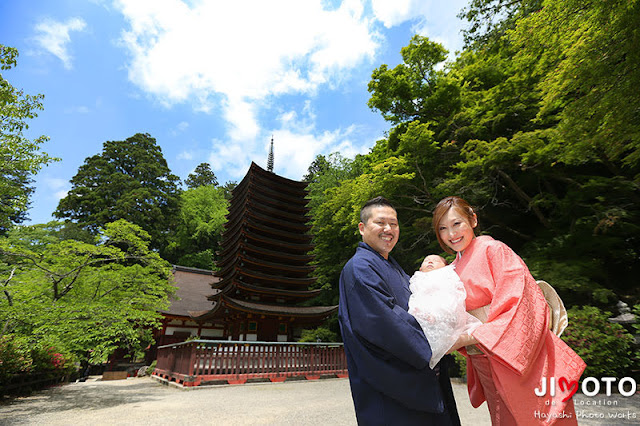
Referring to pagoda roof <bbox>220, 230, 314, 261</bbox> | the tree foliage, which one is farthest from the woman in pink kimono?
pagoda roof <bbox>220, 230, 314, 261</bbox>

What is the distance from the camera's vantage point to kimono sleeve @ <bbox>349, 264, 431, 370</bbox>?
1.28m

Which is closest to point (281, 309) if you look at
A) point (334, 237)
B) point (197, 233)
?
point (334, 237)

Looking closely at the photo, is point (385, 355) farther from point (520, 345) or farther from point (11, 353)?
point (11, 353)

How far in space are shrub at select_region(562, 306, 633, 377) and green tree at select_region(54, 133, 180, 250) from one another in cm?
2721

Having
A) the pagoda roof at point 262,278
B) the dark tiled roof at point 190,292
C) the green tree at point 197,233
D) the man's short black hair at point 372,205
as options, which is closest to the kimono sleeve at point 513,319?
the man's short black hair at point 372,205

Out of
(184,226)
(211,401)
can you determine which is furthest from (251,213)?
(184,226)

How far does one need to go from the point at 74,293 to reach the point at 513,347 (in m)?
9.36

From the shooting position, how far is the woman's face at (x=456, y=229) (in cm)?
172

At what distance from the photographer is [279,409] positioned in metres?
5.39

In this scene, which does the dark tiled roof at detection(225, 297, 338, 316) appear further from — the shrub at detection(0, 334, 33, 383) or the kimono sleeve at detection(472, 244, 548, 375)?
the kimono sleeve at detection(472, 244, 548, 375)

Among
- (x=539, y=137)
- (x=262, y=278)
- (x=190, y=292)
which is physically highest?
(x=539, y=137)

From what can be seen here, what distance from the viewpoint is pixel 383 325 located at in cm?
132

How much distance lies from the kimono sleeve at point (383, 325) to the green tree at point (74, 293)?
6.25 metres

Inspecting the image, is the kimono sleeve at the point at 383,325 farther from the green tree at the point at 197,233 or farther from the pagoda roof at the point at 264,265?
the green tree at the point at 197,233
